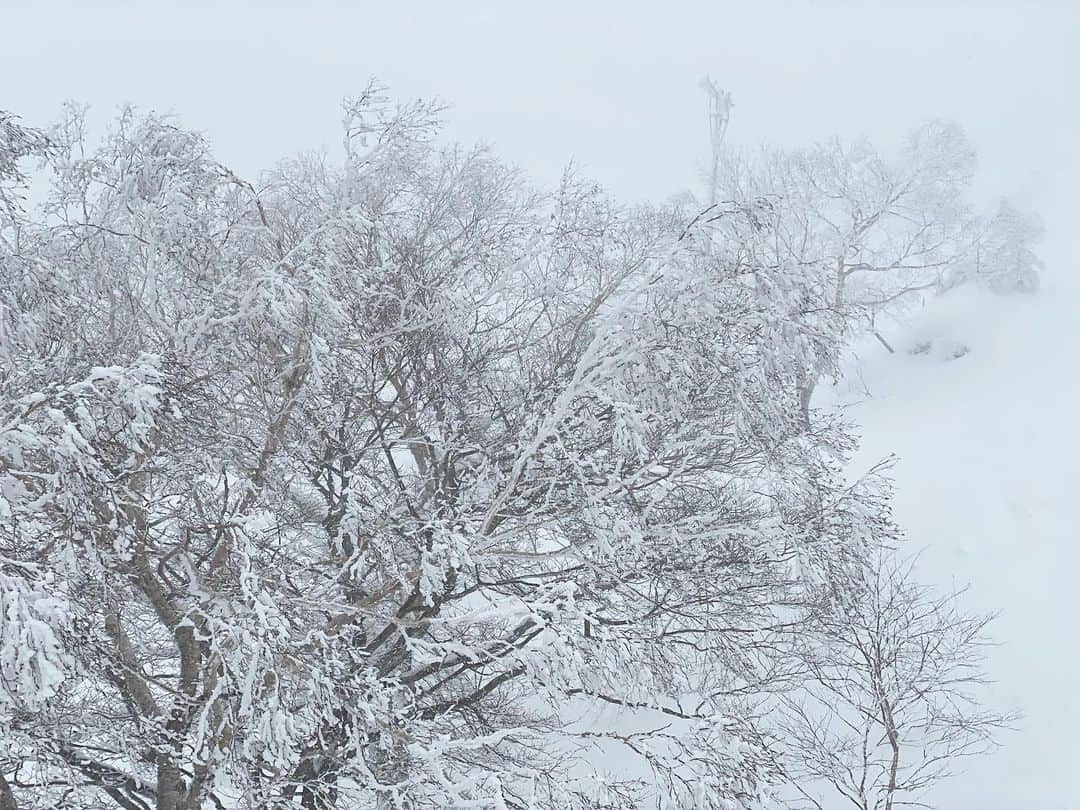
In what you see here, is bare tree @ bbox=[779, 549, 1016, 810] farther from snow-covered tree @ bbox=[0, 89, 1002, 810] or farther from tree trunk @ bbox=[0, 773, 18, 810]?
tree trunk @ bbox=[0, 773, 18, 810]

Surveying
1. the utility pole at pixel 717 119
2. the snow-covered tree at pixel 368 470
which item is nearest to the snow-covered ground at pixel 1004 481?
the snow-covered tree at pixel 368 470

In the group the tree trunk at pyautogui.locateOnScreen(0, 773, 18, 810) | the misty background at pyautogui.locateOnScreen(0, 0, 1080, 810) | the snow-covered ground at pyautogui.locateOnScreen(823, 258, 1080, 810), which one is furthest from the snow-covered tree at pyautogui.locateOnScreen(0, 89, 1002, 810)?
the snow-covered ground at pyautogui.locateOnScreen(823, 258, 1080, 810)

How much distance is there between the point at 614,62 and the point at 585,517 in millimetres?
163799

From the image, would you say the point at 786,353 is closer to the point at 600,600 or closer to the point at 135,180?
the point at 600,600

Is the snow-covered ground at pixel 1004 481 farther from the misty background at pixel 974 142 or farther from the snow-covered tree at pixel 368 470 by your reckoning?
the snow-covered tree at pixel 368 470

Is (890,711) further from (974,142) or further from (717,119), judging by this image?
(974,142)

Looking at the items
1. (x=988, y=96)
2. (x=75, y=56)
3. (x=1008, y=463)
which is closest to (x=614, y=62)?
(x=75, y=56)

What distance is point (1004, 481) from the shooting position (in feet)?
57.0

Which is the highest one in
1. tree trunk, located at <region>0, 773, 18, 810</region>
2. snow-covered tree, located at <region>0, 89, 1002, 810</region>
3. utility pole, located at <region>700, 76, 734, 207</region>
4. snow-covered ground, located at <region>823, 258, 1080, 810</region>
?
utility pole, located at <region>700, 76, 734, 207</region>

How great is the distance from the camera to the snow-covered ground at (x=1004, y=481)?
11.2 metres

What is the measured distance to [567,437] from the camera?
6473 millimetres

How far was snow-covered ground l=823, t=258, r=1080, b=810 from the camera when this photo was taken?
442 inches

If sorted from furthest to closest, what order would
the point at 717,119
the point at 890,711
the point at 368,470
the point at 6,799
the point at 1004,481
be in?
1. the point at 717,119
2. the point at 1004,481
3. the point at 890,711
4. the point at 368,470
5. the point at 6,799

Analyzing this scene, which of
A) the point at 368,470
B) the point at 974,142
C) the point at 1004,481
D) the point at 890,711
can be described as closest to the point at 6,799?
the point at 368,470
